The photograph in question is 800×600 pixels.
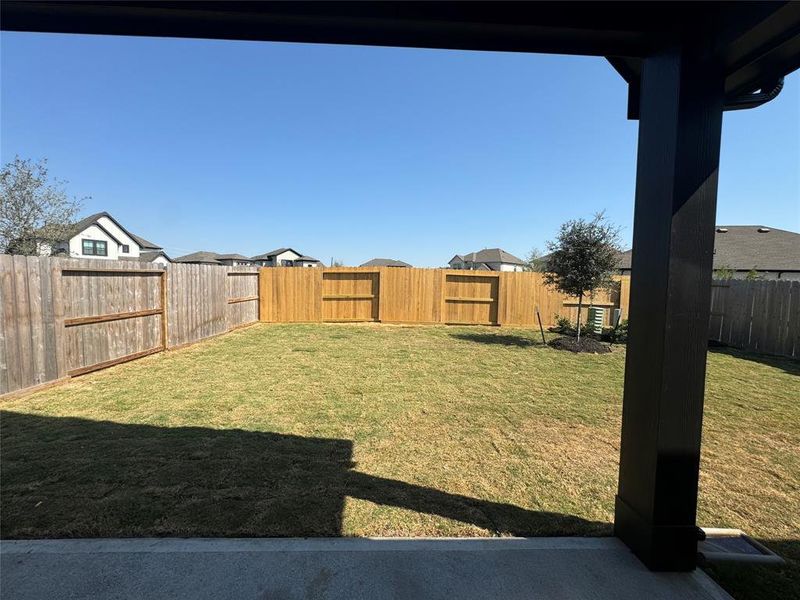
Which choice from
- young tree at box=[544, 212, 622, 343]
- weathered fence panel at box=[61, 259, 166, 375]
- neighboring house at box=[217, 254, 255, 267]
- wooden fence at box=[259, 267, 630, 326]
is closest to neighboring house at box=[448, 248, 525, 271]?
neighboring house at box=[217, 254, 255, 267]

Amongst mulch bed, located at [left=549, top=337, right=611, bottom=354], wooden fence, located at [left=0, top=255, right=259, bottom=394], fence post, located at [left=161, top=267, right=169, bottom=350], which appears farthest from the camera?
mulch bed, located at [left=549, top=337, right=611, bottom=354]

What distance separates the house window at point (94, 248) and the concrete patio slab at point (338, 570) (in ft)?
118

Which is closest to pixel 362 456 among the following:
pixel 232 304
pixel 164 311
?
pixel 164 311

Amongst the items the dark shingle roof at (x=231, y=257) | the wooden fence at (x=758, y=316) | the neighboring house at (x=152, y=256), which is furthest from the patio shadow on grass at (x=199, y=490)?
the dark shingle roof at (x=231, y=257)

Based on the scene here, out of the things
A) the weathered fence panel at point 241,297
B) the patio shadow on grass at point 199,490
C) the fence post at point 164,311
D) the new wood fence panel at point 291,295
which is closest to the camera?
the patio shadow on grass at point 199,490

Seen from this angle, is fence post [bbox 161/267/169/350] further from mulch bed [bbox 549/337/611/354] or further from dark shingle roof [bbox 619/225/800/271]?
dark shingle roof [bbox 619/225/800/271]

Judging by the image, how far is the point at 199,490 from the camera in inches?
117

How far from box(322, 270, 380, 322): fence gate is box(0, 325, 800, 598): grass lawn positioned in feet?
26.1

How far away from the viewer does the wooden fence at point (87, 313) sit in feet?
17.4

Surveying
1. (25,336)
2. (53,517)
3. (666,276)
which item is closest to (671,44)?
(666,276)

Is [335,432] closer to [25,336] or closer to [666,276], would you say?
[666,276]

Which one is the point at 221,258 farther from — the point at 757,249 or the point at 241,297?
the point at 757,249

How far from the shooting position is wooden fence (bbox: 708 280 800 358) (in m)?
9.57

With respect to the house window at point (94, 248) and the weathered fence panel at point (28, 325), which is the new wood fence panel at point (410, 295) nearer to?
the weathered fence panel at point (28, 325)
